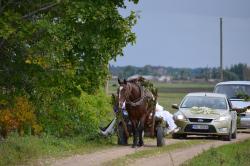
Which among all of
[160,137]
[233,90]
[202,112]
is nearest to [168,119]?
[202,112]

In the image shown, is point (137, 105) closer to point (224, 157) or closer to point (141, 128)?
point (141, 128)

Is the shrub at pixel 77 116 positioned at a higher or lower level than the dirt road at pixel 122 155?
higher

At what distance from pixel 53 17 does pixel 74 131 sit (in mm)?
8869

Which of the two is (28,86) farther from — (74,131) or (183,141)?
(183,141)

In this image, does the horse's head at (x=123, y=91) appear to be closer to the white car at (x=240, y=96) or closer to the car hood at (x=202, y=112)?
the car hood at (x=202, y=112)

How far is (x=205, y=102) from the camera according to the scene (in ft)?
99.1

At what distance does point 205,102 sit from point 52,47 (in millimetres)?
12859

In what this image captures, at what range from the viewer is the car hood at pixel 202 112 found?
29.0m

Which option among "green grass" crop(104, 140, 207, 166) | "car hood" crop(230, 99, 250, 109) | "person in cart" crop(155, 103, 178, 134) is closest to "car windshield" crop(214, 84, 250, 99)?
"car hood" crop(230, 99, 250, 109)

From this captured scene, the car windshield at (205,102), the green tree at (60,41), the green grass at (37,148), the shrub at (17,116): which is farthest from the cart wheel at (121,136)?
the car windshield at (205,102)

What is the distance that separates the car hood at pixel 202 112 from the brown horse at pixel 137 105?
4.24 metres

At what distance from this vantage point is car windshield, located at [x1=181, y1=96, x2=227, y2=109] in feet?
98.7

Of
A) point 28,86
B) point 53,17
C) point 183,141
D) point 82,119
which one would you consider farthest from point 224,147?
point 53,17

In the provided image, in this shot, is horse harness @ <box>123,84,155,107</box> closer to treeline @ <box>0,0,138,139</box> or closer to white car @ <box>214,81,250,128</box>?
treeline @ <box>0,0,138,139</box>
